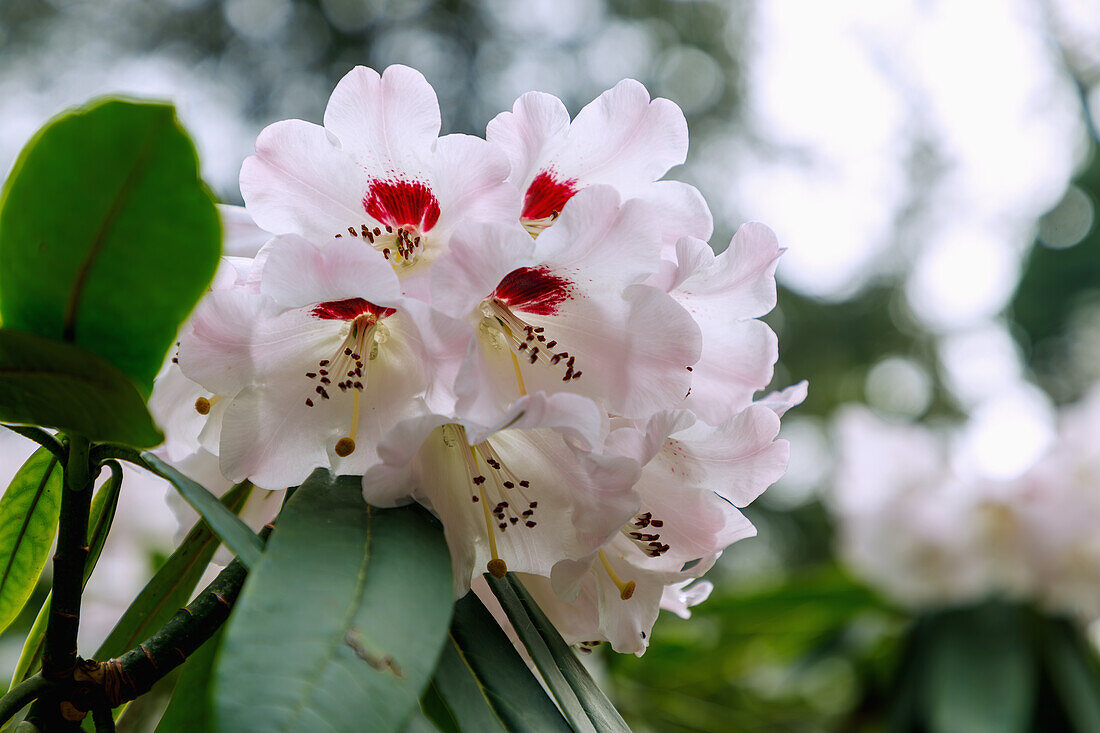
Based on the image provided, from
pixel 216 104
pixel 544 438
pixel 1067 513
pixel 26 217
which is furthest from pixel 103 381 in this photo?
pixel 216 104

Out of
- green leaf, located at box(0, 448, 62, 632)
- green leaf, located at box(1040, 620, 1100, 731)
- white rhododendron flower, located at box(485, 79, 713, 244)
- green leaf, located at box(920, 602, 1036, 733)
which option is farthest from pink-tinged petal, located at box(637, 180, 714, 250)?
green leaf, located at box(1040, 620, 1100, 731)

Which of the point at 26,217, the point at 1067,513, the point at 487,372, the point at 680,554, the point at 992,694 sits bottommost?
the point at 992,694

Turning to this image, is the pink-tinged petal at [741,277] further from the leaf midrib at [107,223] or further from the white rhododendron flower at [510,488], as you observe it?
the leaf midrib at [107,223]

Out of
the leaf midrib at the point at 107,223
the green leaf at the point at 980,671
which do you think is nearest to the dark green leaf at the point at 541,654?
the leaf midrib at the point at 107,223

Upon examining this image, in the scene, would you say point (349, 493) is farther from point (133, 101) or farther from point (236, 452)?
point (133, 101)

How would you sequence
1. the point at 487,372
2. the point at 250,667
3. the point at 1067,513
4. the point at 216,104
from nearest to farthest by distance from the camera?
the point at 250,667
the point at 487,372
the point at 1067,513
the point at 216,104

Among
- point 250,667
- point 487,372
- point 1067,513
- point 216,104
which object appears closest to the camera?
point 250,667

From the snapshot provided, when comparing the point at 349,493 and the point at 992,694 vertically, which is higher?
the point at 349,493
